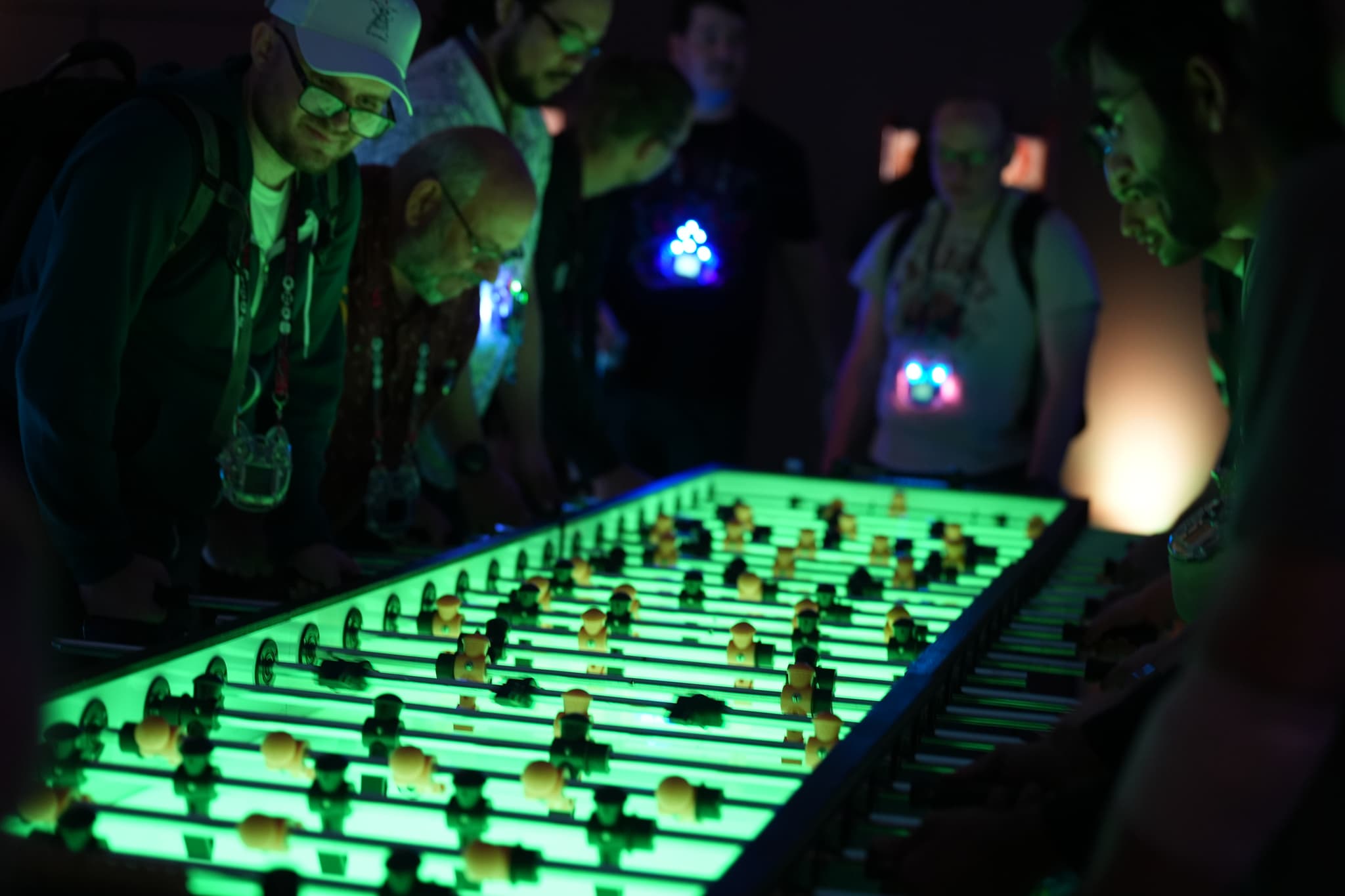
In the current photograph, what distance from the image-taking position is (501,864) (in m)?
1.24

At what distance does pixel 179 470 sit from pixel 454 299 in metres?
1.02

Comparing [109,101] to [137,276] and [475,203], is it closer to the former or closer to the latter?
[137,276]

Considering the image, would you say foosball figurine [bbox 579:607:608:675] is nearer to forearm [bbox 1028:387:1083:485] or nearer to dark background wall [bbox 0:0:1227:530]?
forearm [bbox 1028:387:1083:485]

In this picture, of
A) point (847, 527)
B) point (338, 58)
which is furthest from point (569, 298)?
point (338, 58)

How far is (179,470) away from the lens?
7.85 ft

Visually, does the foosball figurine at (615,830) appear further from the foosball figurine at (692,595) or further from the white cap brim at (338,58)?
the white cap brim at (338,58)

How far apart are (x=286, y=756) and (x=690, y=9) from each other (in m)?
4.00

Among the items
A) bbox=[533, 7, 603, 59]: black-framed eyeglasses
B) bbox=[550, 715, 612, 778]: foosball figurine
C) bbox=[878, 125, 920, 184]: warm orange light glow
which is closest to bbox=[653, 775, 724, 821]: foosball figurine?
bbox=[550, 715, 612, 778]: foosball figurine

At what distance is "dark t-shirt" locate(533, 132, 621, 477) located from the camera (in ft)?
13.0

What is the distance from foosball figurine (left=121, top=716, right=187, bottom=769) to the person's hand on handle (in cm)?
49

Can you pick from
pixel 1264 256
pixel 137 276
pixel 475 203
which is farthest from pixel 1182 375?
pixel 1264 256

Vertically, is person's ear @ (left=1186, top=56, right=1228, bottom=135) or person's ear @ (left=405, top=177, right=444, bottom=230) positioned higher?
person's ear @ (left=1186, top=56, right=1228, bottom=135)

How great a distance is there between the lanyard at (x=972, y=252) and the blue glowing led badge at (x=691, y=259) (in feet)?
3.04

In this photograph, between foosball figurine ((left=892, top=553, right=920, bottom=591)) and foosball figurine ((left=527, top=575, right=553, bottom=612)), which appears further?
foosball figurine ((left=892, top=553, right=920, bottom=591))
